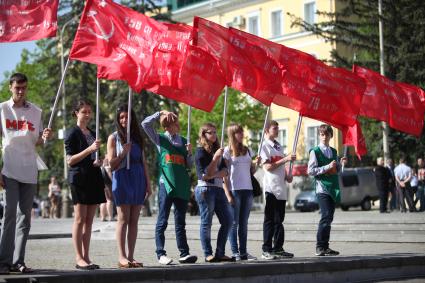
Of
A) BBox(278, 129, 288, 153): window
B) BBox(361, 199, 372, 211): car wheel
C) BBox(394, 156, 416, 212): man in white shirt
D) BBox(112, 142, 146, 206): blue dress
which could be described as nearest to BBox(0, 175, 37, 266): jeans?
BBox(112, 142, 146, 206): blue dress

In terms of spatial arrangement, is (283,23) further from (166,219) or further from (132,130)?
(132,130)

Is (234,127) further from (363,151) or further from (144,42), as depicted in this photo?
(363,151)

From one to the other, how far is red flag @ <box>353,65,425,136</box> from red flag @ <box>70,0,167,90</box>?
5.50m

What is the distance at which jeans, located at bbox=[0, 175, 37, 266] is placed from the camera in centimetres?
1070

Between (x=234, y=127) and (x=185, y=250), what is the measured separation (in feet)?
6.25

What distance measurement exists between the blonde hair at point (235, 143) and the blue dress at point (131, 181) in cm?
221

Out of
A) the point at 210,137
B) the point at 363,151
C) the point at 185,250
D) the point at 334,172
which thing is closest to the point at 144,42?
the point at 210,137

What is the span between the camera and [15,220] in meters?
10.8

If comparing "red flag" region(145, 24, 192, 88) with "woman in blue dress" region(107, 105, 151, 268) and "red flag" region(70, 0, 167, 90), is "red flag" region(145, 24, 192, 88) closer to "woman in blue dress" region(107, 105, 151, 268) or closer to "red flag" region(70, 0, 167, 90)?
"red flag" region(70, 0, 167, 90)

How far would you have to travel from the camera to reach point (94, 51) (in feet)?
42.0

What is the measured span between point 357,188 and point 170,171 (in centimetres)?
3667

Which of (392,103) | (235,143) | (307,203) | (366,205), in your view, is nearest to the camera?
(235,143)

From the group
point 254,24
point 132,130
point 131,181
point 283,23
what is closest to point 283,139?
point 283,23

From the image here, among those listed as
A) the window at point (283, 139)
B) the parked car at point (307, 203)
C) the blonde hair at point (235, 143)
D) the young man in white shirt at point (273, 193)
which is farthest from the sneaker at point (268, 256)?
the window at point (283, 139)
